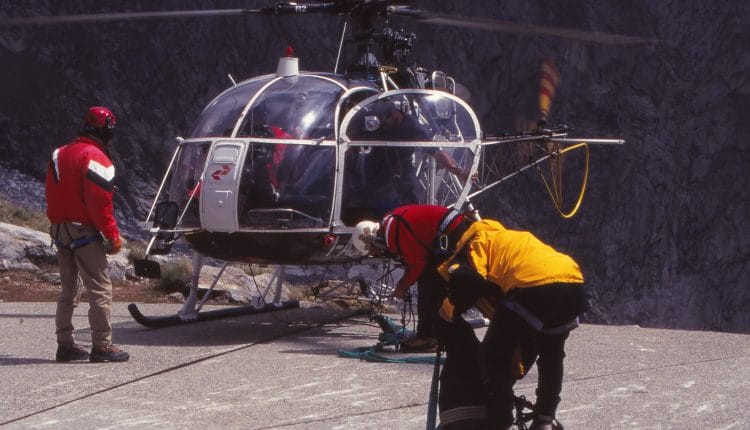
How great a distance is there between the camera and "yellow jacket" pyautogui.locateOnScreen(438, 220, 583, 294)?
510 cm

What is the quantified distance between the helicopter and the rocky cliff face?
89.5 ft

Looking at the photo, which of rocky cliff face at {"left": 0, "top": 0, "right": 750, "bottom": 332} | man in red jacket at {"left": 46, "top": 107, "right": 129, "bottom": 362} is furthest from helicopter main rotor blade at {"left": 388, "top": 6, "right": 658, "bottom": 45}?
rocky cliff face at {"left": 0, "top": 0, "right": 750, "bottom": 332}

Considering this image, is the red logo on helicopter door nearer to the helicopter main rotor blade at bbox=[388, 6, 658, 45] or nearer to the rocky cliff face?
the helicopter main rotor blade at bbox=[388, 6, 658, 45]

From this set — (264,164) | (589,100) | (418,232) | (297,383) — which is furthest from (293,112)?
(589,100)

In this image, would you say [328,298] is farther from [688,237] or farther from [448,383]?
[688,237]

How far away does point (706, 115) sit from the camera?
4419 centimetres

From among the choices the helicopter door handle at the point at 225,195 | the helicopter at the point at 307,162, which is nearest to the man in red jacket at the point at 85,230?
the helicopter at the point at 307,162

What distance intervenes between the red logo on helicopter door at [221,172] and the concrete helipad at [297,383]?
4.88 ft

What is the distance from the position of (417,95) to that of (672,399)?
4.47 meters

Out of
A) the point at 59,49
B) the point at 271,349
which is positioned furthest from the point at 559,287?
the point at 59,49

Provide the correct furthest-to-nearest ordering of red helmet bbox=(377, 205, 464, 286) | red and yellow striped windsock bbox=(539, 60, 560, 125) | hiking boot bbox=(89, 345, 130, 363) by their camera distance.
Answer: red and yellow striped windsock bbox=(539, 60, 560, 125)
hiking boot bbox=(89, 345, 130, 363)
red helmet bbox=(377, 205, 464, 286)

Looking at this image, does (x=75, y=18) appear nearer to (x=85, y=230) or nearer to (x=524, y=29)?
(x=85, y=230)

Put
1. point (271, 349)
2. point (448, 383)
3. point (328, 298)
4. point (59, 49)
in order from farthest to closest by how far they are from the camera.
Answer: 1. point (59, 49)
2. point (328, 298)
3. point (271, 349)
4. point (448, 383)

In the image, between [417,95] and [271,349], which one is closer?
[271,349]
